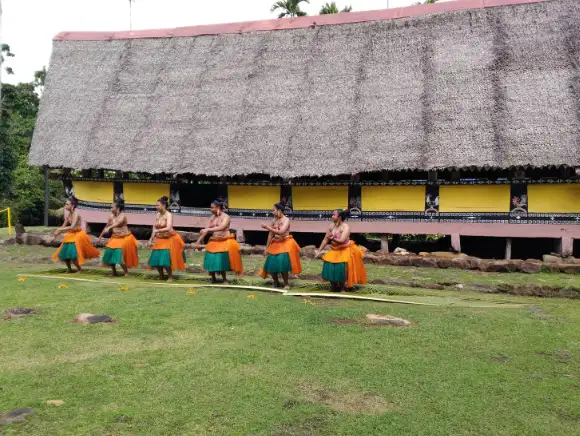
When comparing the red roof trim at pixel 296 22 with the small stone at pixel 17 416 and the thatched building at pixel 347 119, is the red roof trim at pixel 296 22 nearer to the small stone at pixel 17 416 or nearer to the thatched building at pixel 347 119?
the thatched building at pixel 347 119

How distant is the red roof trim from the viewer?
51.5ft

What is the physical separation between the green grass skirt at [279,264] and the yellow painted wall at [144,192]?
8367 mm

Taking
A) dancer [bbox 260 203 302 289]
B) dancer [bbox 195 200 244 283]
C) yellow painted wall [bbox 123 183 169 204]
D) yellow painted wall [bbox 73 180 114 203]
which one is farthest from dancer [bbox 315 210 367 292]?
yellow painted wall [bbox 73 180 114 203]

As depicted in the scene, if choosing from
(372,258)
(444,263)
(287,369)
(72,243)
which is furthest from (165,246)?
(444,263)

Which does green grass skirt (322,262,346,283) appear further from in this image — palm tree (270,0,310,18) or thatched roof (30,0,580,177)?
palm tree (270,0,310,18)

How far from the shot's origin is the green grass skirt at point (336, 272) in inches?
363

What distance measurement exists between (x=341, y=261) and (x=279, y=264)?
1.13 m

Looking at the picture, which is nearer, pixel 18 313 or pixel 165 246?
pixel 18 313

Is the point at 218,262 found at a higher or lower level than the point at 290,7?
lower

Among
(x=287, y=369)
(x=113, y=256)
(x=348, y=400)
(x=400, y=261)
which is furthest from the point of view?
(x=400, y=261)

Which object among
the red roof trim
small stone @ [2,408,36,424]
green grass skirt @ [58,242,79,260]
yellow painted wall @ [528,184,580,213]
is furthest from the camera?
the red roof trim

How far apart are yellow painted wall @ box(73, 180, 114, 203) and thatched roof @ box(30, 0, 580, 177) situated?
1.38 m

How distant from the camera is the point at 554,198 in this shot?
44.1 ft

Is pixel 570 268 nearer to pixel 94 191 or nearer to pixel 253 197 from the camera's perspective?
pixel 253 197
